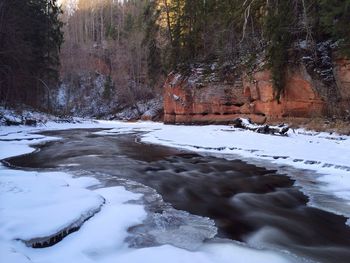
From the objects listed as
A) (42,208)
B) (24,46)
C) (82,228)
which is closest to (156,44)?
(24,46)

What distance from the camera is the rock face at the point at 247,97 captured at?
58.7 feet

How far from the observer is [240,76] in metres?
25.8

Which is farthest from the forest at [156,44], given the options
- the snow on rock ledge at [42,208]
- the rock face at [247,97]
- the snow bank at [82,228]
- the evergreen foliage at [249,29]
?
the snow bank at [82,228]

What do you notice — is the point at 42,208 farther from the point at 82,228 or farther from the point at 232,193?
the point at 232,193

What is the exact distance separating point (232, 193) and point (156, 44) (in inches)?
1391

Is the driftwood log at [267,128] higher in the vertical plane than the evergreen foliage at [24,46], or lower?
lower

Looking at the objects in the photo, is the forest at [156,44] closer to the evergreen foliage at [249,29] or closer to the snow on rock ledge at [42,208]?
the evergreen foliage at [249,29]

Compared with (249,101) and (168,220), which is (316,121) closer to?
(249,101)

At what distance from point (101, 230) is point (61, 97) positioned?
63.9 m

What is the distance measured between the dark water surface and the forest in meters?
7.58

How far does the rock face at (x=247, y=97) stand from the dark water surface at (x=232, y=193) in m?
8.62

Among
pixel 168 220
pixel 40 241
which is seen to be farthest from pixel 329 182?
pixel 40 241

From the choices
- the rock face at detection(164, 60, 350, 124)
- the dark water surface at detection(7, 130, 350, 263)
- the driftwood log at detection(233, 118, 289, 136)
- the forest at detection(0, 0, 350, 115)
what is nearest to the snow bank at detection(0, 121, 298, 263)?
the dark water surface at detection(7, 130, 350, 263)

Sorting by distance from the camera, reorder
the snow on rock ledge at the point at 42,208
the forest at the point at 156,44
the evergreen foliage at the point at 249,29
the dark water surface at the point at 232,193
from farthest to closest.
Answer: the forest at the point at 156,44 < the evergreen foliage at the point at 249,29 < the dark water surface at the point at 232,193 < the snow on rock ledge at the point at 42,208
